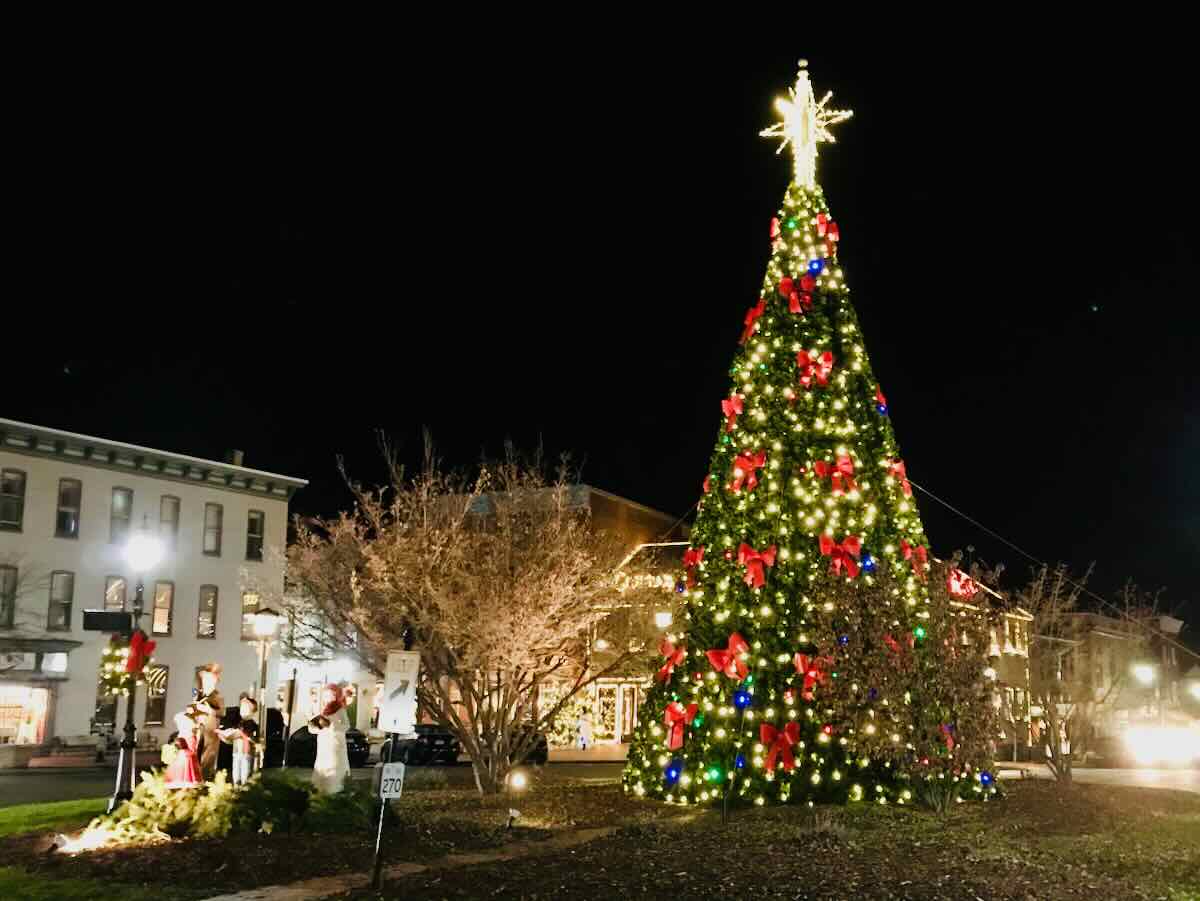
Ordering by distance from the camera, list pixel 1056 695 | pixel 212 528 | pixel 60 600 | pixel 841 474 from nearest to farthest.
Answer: pixel 841 474 → pixel 1056 695 → pixel 60 600 → pixel 212 528

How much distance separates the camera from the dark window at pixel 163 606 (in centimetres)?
4419

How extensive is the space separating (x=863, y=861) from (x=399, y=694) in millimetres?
5096

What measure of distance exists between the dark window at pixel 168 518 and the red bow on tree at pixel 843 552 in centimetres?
3291

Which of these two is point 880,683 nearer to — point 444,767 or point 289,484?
point 444,767

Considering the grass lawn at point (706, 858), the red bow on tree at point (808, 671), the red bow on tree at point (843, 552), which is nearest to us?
the grass lawn at point (706, 858)

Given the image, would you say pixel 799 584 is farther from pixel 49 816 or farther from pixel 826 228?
pixel 49 816

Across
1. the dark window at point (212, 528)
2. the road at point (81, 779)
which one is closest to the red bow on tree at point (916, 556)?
the road at point (81, 779)

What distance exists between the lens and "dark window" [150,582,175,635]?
44.2 meters

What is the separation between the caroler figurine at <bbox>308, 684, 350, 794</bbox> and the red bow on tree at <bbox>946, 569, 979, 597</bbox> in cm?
922

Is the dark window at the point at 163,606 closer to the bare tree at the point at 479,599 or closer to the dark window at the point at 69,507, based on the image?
the dark window at the point at 69,507

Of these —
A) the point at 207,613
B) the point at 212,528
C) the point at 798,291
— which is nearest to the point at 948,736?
the point at 798,291

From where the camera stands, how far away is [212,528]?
4659 cm

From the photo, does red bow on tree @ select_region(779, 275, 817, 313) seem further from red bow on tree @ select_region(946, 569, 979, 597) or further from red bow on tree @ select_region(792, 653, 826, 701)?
red bow on tree @ select_region(792, 653, 826, 701)

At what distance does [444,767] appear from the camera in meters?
33.3
